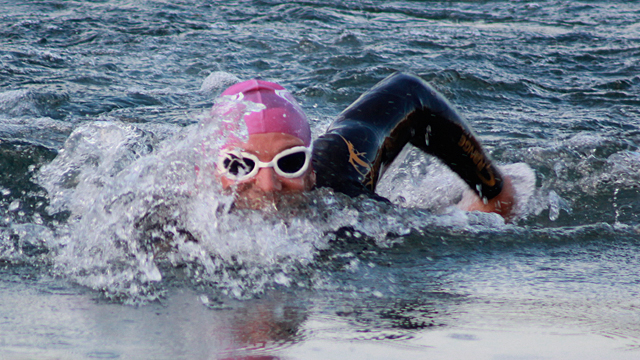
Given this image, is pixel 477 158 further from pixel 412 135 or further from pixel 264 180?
pixel 264 180

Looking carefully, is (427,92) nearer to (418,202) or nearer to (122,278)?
(418,202)

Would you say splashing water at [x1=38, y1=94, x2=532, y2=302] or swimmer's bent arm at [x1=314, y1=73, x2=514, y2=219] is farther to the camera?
swimmer's bent arm at [x1=314, y1=73, x2=514, y2=219]

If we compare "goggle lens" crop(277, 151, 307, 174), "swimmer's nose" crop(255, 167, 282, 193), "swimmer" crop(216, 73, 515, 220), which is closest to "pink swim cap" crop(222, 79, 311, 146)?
"swimmer" crop(216, 73, 515, 220)

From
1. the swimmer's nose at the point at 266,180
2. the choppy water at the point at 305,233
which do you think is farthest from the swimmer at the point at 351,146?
the choppy water at the point at 305,233

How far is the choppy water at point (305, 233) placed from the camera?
229cm

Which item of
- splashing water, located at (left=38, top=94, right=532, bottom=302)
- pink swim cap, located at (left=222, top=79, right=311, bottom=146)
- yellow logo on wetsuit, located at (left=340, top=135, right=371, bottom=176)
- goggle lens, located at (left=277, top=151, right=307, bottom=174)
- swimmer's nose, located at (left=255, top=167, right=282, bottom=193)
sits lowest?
splashing water, located at (left=38, top=94, right=532, bottom=302)

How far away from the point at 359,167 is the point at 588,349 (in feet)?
7.11

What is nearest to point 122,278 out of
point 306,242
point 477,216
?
point 306,242

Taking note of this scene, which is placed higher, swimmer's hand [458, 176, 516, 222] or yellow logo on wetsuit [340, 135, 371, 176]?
yellow logo on wetsuit [340, 135, 371, 176]

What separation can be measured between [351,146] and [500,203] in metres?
1.28

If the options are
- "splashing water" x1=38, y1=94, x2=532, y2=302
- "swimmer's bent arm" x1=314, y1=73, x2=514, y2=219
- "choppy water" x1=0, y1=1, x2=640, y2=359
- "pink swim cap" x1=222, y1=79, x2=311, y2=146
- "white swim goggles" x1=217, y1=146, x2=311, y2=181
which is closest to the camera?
"choppy water" x1=0, y1=1, x2=640, y2=359

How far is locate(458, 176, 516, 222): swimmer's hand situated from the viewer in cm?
466

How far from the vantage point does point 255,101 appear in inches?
142

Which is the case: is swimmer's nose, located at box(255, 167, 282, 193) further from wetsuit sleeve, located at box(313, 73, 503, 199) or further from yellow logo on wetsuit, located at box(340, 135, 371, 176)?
yellow logo on wetsuit, located at box(340, 135, 371, 176)
